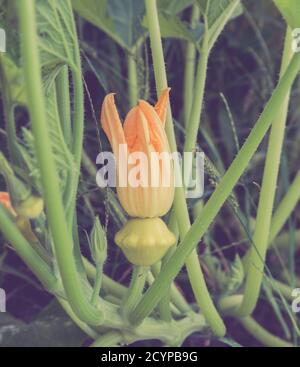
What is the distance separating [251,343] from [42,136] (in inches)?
19.3

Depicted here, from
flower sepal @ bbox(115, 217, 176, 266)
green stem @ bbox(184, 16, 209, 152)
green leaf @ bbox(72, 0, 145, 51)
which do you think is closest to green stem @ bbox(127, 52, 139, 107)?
green leaf @ bbox(72, 0, 145, 51)

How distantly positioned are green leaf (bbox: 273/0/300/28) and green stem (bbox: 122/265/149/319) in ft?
0.82

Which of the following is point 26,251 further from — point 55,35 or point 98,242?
point 55,35

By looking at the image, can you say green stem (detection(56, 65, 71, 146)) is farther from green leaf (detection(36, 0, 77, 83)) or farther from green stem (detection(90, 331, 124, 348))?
green stem (detection(90, 331, 124, 348))

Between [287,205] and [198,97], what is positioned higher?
[198,97]

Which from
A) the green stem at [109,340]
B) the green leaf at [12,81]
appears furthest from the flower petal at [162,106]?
the green stem at [109,340]

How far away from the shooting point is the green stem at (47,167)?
0.44m

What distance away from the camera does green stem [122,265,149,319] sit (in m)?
0.61

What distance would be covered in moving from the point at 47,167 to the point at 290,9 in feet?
0.76

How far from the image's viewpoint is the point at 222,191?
1.84 ft

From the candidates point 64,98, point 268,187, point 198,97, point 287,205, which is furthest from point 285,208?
point 64,98

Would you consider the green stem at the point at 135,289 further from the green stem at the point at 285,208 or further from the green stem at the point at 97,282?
the green stem at the point at 285,208

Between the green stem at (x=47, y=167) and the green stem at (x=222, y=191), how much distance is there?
0.18ft
